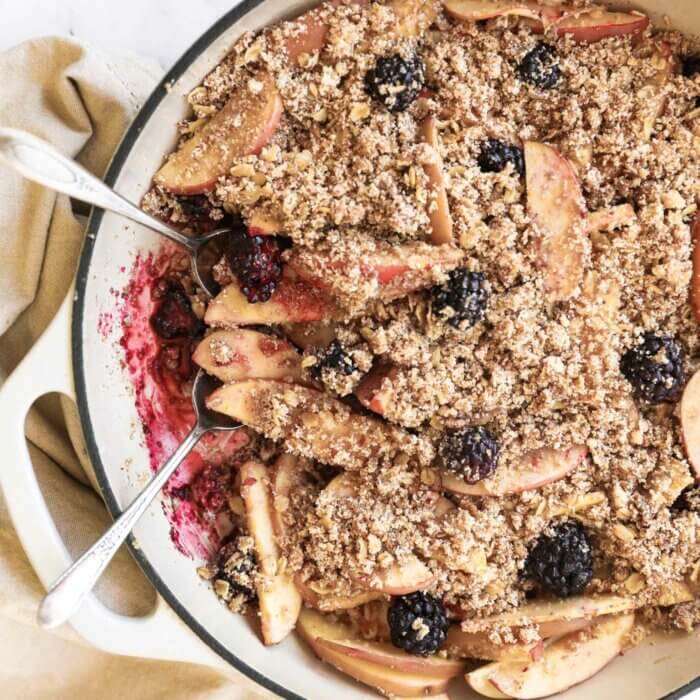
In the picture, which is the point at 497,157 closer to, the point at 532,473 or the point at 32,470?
the point at 532,473

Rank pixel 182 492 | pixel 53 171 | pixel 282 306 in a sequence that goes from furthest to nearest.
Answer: pixel 182 492 → pixel 282 306 → pixel 53 171

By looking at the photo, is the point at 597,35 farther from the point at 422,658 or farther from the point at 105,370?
the point at 422,658

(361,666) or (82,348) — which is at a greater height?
(82,348)

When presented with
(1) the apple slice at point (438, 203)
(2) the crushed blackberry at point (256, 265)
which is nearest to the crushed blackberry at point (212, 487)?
(2) the crushed blackberry at point (256, 265)

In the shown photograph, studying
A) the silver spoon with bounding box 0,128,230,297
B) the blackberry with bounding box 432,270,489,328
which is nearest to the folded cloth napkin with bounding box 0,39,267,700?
the silver spoon with bounding box 0,128,230,297

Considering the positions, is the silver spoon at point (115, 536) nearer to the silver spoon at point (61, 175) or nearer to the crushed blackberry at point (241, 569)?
the crushed blackberry at point (241, 569)

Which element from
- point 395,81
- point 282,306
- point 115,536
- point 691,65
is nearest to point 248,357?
point 282,306
